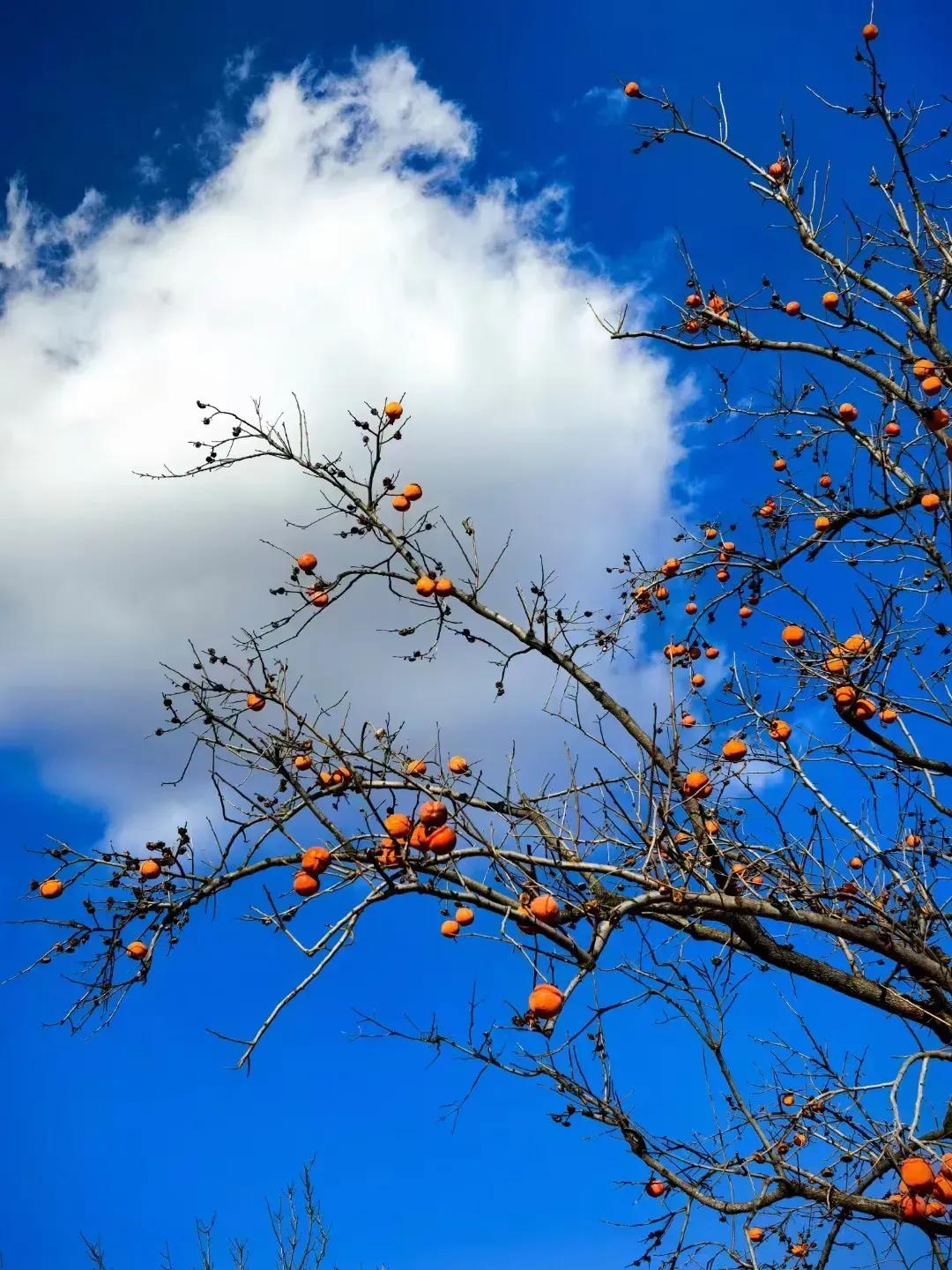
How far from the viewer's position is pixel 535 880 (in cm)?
362

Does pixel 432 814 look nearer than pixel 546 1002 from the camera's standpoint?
No

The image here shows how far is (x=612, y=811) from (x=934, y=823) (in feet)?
6.48

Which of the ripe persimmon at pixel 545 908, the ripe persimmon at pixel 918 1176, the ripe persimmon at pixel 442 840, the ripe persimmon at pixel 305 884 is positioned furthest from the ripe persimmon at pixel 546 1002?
the ripe persimmon at pixel 918 1176

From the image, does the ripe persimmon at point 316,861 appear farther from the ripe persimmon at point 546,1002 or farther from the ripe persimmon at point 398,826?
the ripe persimmon at point 546,1002

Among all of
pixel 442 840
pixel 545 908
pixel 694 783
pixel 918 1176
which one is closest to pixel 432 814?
pixel 442 840

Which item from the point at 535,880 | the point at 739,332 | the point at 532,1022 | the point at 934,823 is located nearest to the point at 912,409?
the point at 739,332

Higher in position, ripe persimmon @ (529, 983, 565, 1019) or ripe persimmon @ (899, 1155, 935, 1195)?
ripe persimmon @ (529, 983, 565, 1019)

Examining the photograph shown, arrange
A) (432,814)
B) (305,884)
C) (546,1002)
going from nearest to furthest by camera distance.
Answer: (546,1002) < (432,814) < (305,884)

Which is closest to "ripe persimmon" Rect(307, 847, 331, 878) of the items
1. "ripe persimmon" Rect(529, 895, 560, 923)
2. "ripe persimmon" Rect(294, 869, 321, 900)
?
"ripe persimmon" Rect(294, 869, 321, 900)

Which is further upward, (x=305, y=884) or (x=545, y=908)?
(x=305, y=884)

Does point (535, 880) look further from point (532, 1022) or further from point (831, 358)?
point (831, 358)

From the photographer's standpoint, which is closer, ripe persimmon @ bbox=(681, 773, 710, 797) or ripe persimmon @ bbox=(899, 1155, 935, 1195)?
ripe persimmon @ bbox=(899, 1155, 935, 1195)

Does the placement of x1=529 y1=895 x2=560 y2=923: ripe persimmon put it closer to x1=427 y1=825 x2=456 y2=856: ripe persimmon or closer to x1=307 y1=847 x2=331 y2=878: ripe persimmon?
x1=427 y1=825 x2=456 y2=856: ripe persimmon

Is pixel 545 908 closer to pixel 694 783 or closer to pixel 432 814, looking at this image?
pixel 432 814
